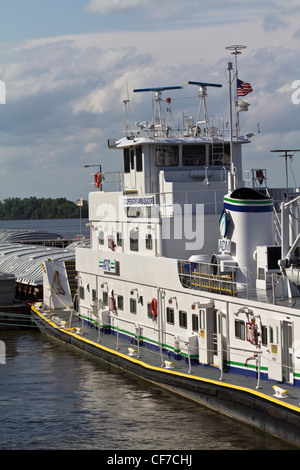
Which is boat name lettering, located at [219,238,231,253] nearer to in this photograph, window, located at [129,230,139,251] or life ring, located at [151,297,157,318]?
life ring, located at [151,297,157,318]

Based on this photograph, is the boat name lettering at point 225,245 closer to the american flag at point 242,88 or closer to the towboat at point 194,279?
the towboat at point 194,279

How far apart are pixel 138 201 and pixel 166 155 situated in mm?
2736

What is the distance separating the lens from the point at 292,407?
15.9 m

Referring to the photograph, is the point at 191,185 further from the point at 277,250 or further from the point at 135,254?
the point at 277,250

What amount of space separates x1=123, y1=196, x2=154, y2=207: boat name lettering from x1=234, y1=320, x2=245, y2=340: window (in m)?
7.11

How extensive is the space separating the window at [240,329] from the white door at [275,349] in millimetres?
1242

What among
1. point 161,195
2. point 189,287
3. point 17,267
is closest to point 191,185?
point 161,195

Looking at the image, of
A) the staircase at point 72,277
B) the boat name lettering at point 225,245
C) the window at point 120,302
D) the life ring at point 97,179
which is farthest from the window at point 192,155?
the staircase at point 72,277

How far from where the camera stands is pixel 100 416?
1972 cm

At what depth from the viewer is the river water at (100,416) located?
17.5 metres

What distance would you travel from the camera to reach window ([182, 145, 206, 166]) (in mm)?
27922

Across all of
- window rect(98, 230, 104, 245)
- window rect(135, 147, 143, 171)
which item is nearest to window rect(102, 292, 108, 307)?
window rect(98, 230, 104, 245)
